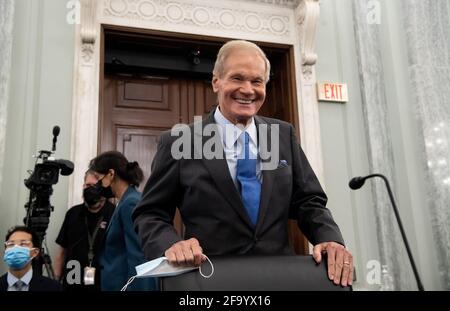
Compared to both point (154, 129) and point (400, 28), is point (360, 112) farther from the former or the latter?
point (154, 129)

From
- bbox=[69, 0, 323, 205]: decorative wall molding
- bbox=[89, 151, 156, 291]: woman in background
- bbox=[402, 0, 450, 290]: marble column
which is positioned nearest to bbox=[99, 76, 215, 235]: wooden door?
bbox=[69, 0, 323, 205]: decorative wall molding

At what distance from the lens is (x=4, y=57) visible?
3.67 m

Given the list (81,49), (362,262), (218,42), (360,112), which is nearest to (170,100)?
(218,42)

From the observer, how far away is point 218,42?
446cm

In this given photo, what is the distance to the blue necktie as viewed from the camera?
130 cm

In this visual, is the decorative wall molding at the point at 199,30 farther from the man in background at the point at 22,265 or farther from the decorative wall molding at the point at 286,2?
the man in background at the point at 22,265

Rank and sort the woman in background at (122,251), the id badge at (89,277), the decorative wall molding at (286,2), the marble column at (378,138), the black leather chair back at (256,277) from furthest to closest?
the decorative wall molding at (286,2) → the marble column at (378,138) → the id badge at (89,277) → the woman in background at (122,251) → the black leather chair back at (256,277)

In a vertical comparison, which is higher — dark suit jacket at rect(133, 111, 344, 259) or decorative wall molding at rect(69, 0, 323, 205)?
decorative wall molding at rect(69, 0, 323, 205)

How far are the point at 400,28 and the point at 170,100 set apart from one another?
7.89 feet

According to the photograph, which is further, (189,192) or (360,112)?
(360,112)

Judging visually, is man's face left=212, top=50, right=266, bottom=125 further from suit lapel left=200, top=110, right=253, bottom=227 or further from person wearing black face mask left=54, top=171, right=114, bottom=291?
person wearing black face mask left=54, top=171, right=114, bottom=291

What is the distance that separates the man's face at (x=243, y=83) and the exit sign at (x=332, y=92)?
3164mm

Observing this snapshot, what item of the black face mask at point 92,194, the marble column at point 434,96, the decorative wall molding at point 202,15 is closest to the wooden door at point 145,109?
the decorative wall molding at point 202,15

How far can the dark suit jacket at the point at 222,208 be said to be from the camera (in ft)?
4.14
